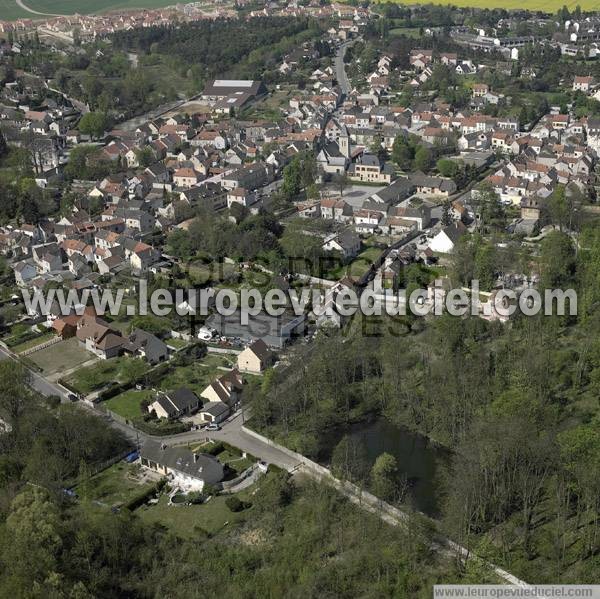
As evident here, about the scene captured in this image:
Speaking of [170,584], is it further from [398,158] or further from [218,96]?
[218,96]

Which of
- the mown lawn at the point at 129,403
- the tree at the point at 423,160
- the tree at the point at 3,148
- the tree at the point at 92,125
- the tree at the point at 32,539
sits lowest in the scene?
the mown lawn at the point at 129,403

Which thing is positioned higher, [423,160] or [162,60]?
[162,60]

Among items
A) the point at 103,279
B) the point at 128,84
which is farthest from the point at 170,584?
A: the point at 128,84

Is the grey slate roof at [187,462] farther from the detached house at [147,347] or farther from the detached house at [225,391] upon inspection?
the detached house at [147,347]

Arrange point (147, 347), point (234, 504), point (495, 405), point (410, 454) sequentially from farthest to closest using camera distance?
1. point (147, 347)
2. point (410, 454)
3. point (495, 405)
4. point (234, 504)

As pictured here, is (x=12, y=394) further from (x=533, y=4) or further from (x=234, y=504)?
(x=533, y=4)

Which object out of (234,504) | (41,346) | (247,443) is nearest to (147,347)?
(41,346)

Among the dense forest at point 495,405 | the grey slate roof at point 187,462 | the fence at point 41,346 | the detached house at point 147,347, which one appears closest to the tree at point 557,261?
the dense forest at point 495,405

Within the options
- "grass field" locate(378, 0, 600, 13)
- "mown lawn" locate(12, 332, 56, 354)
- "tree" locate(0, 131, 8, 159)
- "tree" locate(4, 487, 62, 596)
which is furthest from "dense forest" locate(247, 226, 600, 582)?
"grass field" locate(378, 0, 600, 13)
